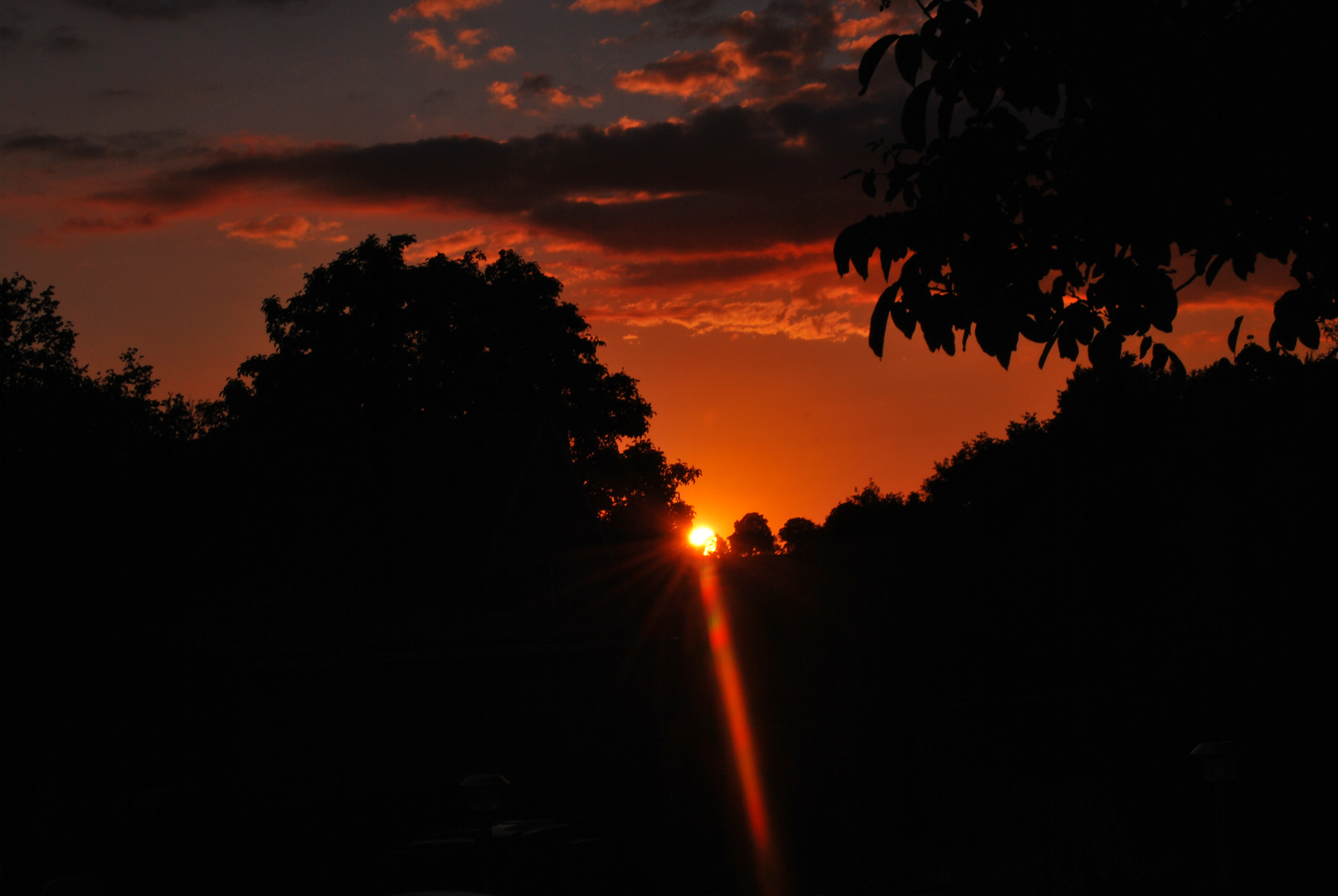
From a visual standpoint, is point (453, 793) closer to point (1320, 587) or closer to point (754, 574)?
point (1320, 587)

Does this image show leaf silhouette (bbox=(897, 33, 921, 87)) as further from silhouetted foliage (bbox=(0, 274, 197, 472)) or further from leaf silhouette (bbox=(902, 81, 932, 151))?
silhouetted foliage (bbox=(0, 274, 197, 472))

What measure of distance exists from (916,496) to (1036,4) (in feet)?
272

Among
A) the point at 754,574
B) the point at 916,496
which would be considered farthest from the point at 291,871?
the point at 916,496

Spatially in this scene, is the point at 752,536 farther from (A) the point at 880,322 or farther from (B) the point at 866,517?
(A) the point at 880,322

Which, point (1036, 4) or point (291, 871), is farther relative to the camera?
point (291, 871)

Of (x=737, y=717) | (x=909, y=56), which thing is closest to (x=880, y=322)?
(x=909, y=56)

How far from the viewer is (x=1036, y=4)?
5.10 metres

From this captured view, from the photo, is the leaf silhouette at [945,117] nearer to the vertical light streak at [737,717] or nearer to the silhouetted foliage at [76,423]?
the vertical light streak at [737,717]

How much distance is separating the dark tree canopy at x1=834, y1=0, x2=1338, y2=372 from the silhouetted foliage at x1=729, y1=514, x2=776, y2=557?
493 feet

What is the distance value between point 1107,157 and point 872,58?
146 cm

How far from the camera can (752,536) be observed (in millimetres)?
169250

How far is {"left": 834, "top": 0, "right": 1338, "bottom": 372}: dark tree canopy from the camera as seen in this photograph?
4.95m

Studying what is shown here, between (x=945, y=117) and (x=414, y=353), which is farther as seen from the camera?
(x=414, y=353)

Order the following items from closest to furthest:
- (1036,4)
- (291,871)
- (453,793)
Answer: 1. (1036,4)
2. (291,871)
3. (453,793)
